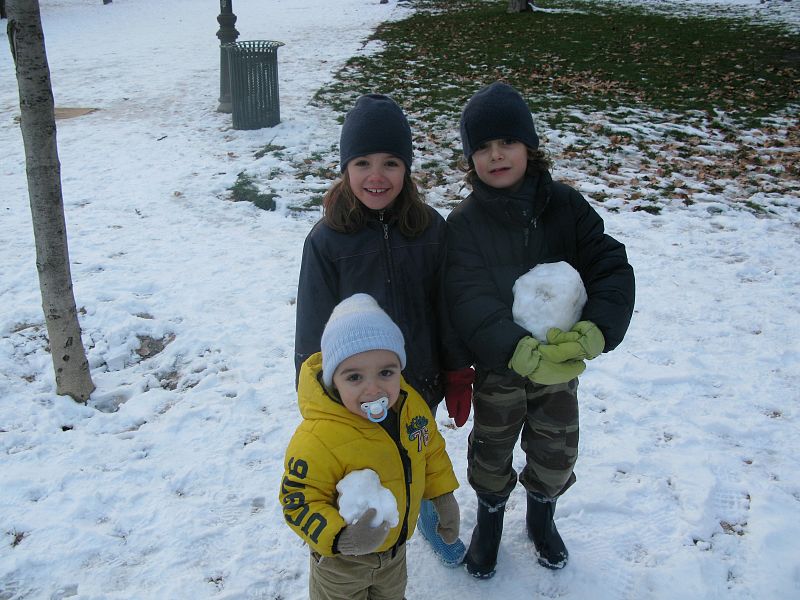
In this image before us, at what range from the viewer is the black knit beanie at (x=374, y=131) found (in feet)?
7.51

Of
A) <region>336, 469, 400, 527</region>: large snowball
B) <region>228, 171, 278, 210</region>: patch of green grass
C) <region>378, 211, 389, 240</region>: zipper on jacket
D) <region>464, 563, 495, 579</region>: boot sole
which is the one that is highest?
<region>378, 211, 389, 240</region>: zipper on jacket

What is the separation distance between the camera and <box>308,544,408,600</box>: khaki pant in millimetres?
2102

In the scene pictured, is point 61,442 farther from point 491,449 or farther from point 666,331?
point 666,331

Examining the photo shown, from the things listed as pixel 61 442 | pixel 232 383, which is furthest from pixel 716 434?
pixel 61 442

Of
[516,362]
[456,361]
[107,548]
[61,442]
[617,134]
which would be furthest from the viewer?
[617,134]

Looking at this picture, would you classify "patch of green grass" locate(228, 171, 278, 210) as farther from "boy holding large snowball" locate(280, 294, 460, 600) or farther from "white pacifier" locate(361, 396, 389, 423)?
"white pacifier" locate(361, 396, 389, 423)

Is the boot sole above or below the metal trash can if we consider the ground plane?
below

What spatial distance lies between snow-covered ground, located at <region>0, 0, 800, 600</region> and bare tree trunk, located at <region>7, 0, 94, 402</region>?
23cm

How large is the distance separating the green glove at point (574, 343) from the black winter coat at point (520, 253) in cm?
8

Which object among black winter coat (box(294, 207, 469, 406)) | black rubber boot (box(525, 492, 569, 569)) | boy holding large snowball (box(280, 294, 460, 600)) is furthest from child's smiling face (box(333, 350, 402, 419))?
black rubber boot (box(525, 492, 569, 569))

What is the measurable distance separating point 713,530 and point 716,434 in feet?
2.47

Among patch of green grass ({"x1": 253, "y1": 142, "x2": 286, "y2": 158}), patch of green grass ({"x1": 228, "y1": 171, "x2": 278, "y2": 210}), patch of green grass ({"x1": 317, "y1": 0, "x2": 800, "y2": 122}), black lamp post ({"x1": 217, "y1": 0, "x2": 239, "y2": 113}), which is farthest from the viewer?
patch of green grass ({"x1": 317, "y1": 0, "x2": 800, "y2": 122})

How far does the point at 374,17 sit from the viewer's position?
19656 mm

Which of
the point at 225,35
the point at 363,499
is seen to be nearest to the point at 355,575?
the point at 363,499
